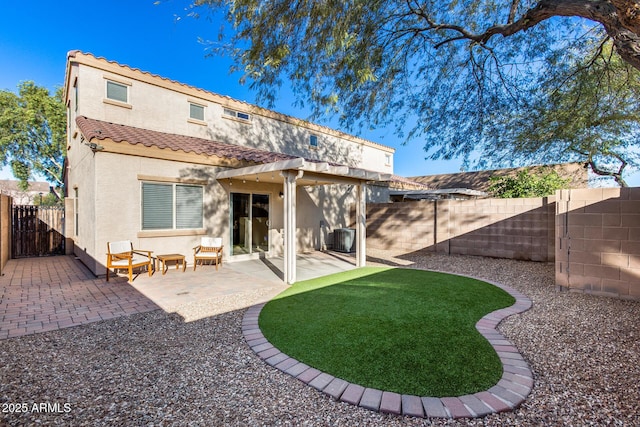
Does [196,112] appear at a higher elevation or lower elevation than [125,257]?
higher

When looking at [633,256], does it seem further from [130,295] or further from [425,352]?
[130,295]

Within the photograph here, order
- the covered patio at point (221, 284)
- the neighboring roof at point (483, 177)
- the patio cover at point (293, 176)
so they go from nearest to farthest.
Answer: the covered patio at point (221, 284)
the patio cover at point (293, 176)
the neighboring roof at point (483, 177)

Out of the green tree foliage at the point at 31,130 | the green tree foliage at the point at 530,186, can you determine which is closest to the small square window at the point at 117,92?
the green tree foliage at the point at 530,186

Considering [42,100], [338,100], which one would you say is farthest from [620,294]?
[42,100]

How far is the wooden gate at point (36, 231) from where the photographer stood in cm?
1136

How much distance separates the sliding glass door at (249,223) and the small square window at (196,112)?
12.7 ft

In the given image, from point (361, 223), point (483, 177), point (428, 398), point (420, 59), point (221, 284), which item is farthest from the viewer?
point (483, 177)

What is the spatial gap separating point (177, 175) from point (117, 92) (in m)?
3.85

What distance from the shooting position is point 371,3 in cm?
667

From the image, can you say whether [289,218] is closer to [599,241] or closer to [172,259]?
[172,259]

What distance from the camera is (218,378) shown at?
10.4 feet

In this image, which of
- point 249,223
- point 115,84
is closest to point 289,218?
point 249,223

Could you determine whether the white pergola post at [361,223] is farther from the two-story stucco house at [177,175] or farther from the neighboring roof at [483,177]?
the neighboring roof at [483,177]

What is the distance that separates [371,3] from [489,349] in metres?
7.39
